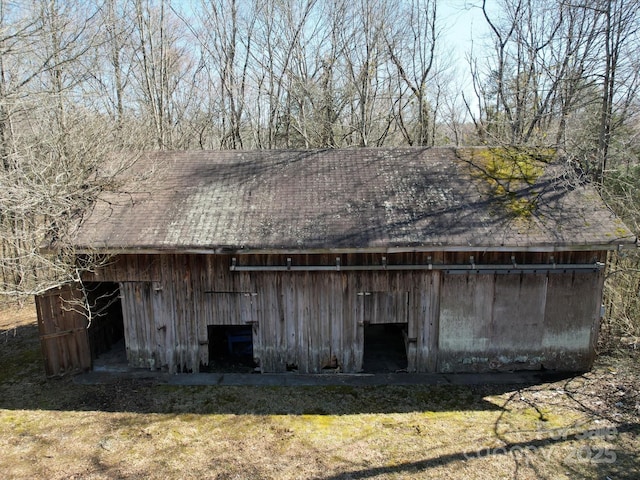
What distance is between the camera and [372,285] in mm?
8648

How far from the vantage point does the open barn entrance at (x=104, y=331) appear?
939 centimetres

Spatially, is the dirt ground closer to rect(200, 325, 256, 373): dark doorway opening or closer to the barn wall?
the barn wall

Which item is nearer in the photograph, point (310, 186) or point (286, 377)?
point (286, 377)

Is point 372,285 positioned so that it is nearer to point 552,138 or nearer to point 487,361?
point 487,361

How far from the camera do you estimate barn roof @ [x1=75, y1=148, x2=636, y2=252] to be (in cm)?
820

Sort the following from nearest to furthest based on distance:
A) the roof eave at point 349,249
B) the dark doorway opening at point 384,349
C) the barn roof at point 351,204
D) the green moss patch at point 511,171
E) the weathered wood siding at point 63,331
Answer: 1. the roof eave at point 349,249
2. the barn roof at point 351,204
3. the weathered wood siding at point 63,331
4. the green moss patch at point 511,171
5. the dark doorway opening at point 384,349

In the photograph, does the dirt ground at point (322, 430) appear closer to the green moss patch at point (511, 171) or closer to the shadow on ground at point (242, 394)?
the shadow on ground at point (242, 394)

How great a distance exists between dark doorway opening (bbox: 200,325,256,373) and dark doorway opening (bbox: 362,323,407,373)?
2.74 metres

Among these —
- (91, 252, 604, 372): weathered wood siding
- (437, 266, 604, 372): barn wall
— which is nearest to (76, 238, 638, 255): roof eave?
(91, 252, 604, 372): weathered wood siding

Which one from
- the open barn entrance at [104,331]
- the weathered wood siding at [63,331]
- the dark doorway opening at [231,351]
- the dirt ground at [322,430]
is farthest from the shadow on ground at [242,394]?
the open barn entrance at [104,331]

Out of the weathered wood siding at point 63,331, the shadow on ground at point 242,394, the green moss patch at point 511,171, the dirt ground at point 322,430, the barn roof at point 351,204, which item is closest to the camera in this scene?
the dirt ground at point 322,430

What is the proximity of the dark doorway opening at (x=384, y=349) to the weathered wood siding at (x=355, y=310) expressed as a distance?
1.86 ft

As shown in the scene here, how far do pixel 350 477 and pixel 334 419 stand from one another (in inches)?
59.5

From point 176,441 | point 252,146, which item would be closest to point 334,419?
point 176,441
